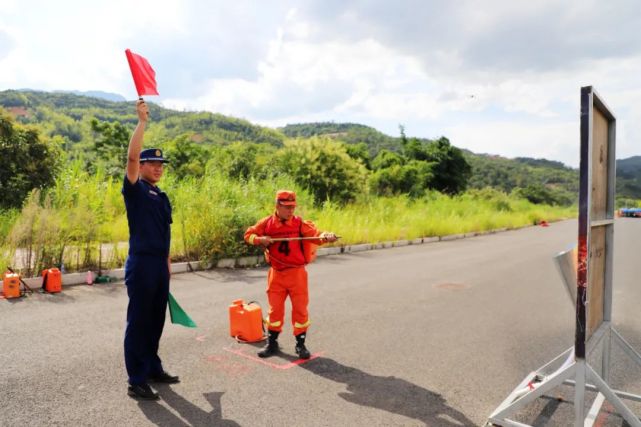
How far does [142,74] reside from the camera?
13.4 ft

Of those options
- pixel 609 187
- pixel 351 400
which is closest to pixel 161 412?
pixel 351 400

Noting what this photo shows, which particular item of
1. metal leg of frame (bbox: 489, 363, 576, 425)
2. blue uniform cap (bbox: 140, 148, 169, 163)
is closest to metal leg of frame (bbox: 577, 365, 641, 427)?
metal leg of frame (bbox: 489, 363, 576, 425)

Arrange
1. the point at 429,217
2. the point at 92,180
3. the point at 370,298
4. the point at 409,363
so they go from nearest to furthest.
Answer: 1. the point at 409,363
2. the point at 370,298
3. the point at 92,180
4. the point at 429,217

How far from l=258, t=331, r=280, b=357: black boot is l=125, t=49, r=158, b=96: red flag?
110 inches

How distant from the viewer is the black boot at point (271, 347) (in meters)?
5.16

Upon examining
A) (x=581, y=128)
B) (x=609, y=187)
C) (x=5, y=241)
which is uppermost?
(x=581, y=128)

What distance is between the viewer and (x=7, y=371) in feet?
14.9

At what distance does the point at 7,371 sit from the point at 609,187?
5.70 m

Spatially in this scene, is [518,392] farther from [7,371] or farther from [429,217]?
[429,217]

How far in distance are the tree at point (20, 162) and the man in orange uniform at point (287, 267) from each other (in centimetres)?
1005

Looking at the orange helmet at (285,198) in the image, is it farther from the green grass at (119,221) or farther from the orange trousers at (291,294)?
the green grass at (119,221)

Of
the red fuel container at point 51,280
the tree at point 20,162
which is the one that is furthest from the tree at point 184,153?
the red fuel container at point 51,280

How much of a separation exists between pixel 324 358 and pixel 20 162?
11.2 m

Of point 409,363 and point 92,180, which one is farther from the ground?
point 92,180
